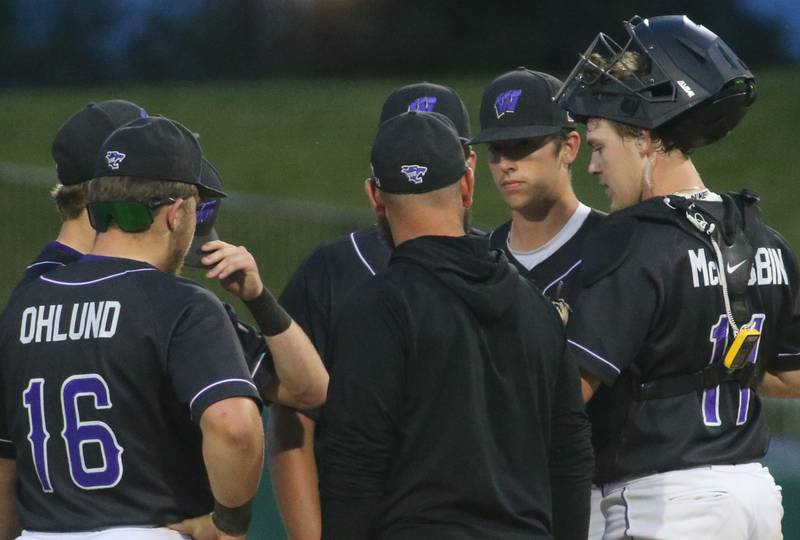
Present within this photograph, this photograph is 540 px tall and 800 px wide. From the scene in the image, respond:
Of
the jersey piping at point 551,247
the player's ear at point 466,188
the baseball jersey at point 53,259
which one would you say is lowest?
the baseball jersey at point 53,259

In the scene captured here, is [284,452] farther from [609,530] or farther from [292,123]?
[292,123]

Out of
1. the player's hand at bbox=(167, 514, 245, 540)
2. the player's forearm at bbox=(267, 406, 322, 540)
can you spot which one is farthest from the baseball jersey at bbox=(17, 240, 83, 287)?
the player's hand at bbox=(167, 514, 245, 540)

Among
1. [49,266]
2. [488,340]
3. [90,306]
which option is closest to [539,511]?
[488,340]

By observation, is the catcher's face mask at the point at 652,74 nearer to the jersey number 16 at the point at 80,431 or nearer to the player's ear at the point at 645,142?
the player's ear at the point at 645,142

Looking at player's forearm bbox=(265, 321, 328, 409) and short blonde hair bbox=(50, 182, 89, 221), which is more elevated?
short blonde hair bbox=(50, 182, 89, 221)

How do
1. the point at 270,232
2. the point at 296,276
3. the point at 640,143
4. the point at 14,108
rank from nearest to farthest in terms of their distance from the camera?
the point at 640,143, the point at 296,276, the point at 270,232, the point at 14,108

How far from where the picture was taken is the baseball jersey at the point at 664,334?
3611 mm

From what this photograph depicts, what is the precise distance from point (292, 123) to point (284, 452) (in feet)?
64.0

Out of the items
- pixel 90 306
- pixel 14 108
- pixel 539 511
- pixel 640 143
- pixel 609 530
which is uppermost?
pixel 640 143

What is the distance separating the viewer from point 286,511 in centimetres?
437

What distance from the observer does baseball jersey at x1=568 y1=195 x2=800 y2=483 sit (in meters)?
3.61

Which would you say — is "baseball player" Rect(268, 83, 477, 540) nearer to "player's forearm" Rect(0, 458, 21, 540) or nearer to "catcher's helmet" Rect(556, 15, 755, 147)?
"catcher's helmet" Rect(556, 15, 755, 147)

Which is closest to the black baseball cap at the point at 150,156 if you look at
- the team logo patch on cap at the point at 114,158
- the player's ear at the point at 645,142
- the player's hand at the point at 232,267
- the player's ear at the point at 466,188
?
the team logo patch on cap at the point at 114,158

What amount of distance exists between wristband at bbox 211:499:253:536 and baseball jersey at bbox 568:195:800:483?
0.94m
